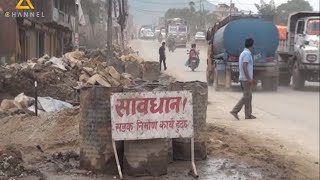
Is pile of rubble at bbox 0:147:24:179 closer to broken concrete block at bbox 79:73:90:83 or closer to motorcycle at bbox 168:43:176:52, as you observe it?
broken concrete block at bbox 79:73:90:83

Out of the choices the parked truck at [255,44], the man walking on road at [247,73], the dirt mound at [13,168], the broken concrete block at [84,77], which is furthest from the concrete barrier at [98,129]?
the parked truck at [255,44]

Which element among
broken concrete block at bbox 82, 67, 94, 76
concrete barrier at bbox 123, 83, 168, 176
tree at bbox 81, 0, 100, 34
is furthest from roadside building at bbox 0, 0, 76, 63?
concrete barrier at bbox 123, 83, 168, 176

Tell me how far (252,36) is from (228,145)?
30.7ft

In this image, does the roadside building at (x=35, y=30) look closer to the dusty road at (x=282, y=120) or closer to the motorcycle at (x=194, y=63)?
the motorcycle at (x=194, y=63)

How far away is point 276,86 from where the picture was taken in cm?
1600

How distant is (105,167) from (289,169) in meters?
2.19

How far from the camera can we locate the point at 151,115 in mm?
5863

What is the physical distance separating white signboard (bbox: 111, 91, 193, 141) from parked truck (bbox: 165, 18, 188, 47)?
4251 cm

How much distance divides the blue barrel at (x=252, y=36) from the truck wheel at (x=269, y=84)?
760 mm

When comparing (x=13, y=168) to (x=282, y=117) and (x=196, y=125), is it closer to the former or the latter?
Answer: (x=196, y=125)

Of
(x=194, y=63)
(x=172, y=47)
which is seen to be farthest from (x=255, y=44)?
(x=172, y=47)

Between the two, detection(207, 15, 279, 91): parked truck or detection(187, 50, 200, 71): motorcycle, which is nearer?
detection(207, 15, 279, 91): parked truck

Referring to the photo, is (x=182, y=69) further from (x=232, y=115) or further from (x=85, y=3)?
(x=85, y=3)

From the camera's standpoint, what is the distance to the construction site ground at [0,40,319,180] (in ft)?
19.7
